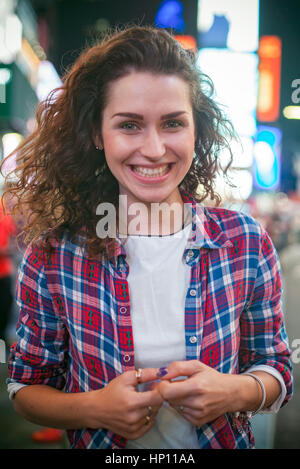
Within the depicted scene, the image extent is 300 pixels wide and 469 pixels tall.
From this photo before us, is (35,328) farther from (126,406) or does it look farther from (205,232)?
(205,232)

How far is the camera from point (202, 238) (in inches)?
50.1

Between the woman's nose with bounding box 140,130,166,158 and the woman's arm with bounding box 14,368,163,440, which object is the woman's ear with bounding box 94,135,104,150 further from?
the woman's arm with bounding box 14,368,163,440

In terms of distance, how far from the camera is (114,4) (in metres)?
11.3

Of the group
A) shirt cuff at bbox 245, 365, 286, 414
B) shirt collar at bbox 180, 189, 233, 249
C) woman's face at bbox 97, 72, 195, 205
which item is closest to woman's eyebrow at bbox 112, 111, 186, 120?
woman's face at bbox 97, 72, 195, 205

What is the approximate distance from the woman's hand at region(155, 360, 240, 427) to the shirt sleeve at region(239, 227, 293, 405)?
22 cm

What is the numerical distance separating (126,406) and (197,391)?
185mm

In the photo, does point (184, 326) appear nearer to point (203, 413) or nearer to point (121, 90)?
point (203, 413)

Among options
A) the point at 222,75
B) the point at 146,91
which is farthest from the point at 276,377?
the point at 222,75

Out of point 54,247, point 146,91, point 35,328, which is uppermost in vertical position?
point 146,91

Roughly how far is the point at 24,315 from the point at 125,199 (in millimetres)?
492

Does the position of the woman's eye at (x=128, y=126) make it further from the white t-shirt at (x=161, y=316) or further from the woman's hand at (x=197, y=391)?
the woman's hand at (x=197, y=391)

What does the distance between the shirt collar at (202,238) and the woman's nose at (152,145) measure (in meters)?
0.28

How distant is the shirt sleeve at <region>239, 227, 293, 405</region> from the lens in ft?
4.11
